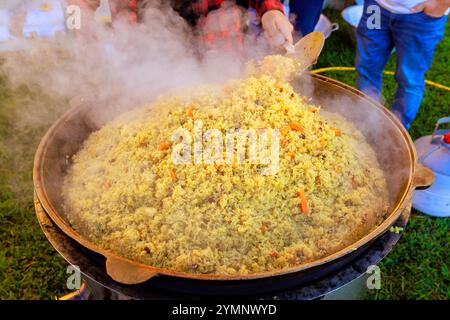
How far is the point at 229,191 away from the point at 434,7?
2.15 metres

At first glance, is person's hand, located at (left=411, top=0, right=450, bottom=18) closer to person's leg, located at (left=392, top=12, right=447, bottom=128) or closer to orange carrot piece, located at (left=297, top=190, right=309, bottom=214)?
person's leg, located at (left=392, top=12, right=447, bottom=128)

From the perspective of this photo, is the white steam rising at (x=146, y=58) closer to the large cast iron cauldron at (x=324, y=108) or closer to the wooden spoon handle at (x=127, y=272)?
the large cast iron cauldron at (x=324, y=108)

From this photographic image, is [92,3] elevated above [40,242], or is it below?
above

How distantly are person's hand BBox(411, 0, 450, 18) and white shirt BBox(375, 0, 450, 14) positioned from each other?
3 centimetres

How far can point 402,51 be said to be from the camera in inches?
122

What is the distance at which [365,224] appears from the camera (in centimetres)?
161

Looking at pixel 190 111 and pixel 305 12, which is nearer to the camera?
pixel 190 111

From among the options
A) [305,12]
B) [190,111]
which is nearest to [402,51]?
[305,12]

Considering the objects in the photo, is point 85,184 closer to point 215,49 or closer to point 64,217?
point 64,217

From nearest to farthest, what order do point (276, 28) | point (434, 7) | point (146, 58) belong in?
point (276, 28)
point (146, 58)
point (434, 7)

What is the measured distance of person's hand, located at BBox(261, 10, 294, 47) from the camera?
6.97ft

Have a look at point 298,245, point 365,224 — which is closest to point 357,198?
point 365,224

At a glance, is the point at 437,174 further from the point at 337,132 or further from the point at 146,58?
the point at 146,58

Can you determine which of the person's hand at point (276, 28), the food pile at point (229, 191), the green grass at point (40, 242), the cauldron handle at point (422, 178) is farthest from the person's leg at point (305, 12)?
the cauldron handle at point (422, 178)
